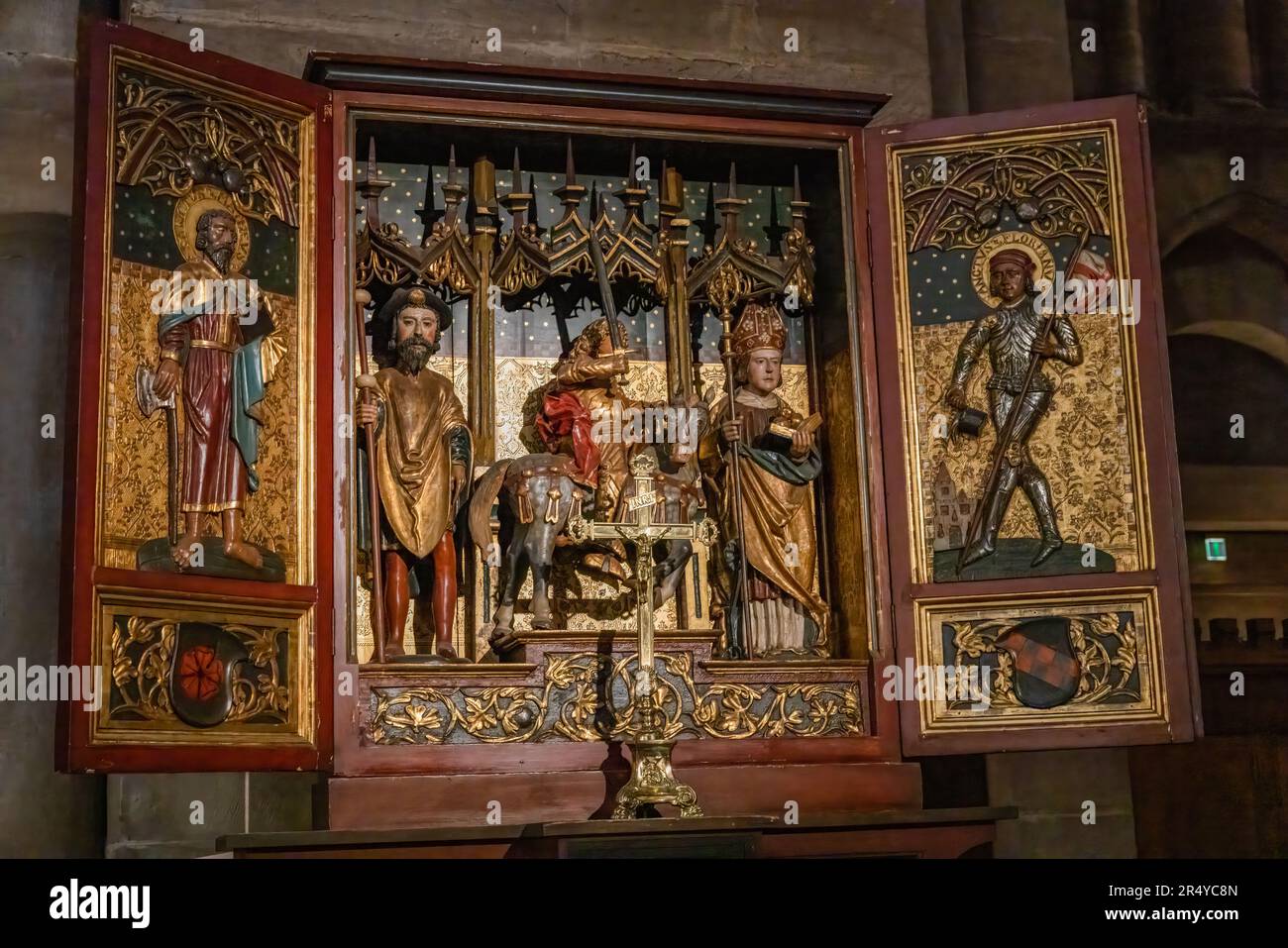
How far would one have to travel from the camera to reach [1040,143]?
8.68 m

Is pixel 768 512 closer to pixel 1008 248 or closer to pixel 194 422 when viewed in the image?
pixel 1008 248

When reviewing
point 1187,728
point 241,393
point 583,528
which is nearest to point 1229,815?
point 1187,728

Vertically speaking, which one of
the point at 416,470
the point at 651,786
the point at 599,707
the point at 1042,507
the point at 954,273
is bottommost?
the point at 651,786

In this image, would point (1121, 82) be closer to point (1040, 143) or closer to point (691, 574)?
point (1040, 143)

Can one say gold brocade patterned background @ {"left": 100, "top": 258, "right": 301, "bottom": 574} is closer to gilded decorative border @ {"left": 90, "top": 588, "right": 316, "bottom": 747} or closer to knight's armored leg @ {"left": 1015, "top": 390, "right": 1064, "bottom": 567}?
gilded decorative border @ {"left": 90, "top": 588, "right": 316, "bottom": 747}

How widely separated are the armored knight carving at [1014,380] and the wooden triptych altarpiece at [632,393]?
3cm

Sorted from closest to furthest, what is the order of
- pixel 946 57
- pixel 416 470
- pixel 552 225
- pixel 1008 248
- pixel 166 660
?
pixel 166 660 < pixel 416 470 < pixel 1008 248 < pixel 552 225 < pixel 946 57

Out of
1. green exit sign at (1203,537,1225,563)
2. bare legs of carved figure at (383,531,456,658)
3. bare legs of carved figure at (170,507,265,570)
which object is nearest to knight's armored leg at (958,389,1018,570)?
bare legs of carved figure at (383,531,456,658)

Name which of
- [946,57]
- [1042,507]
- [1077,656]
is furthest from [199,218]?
[946,57]

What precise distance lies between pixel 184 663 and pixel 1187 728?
13.2 feet

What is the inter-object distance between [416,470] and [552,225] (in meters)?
1.57

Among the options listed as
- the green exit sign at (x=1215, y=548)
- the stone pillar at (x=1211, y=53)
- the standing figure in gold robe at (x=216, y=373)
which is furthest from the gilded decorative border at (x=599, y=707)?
the stone pillar at (x=1211, y=53)

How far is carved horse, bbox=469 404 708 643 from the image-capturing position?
27.1 feet

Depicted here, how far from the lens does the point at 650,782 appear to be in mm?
7484
